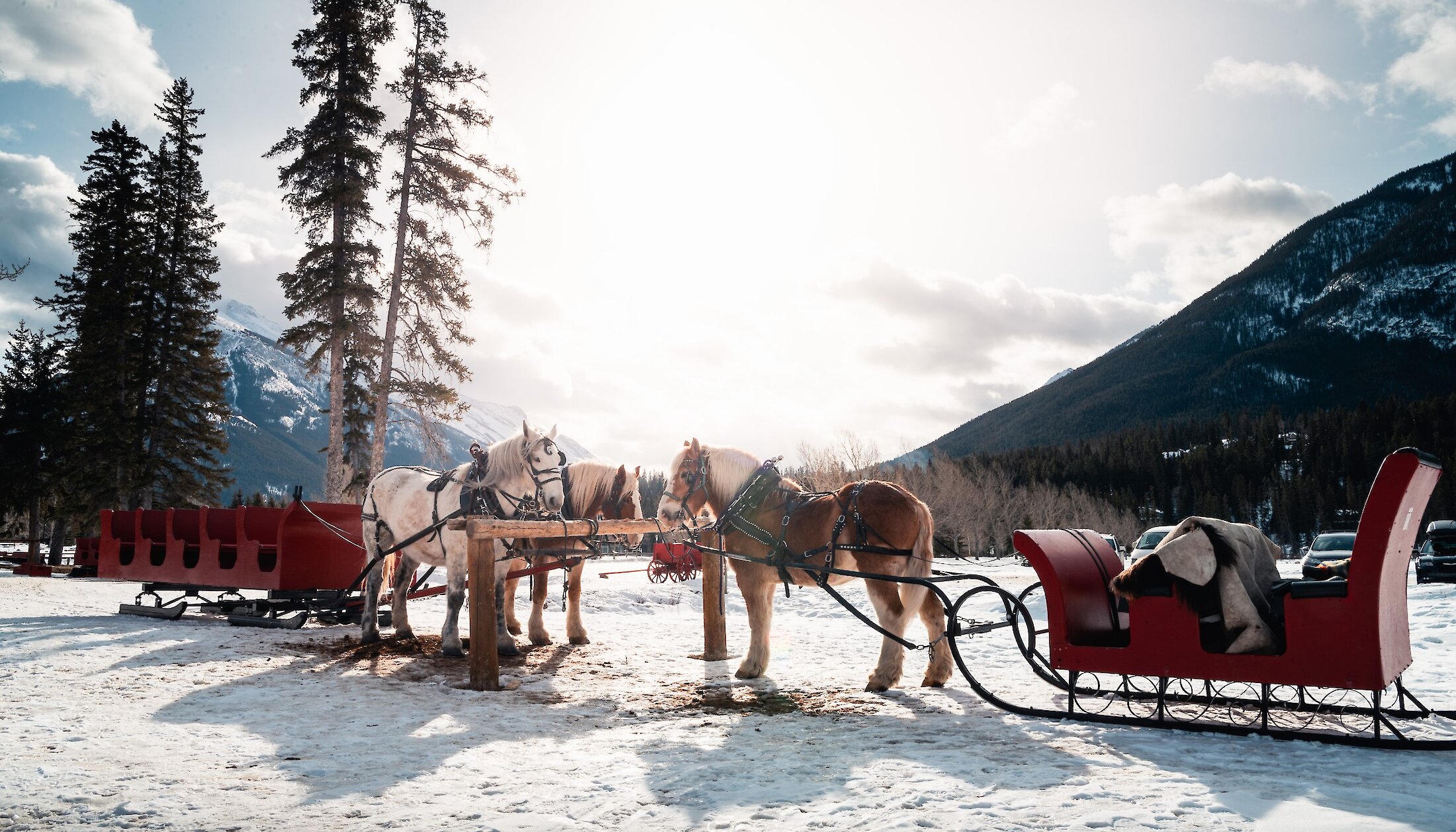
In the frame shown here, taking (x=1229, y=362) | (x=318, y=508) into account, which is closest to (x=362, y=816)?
(x=318, y=508)

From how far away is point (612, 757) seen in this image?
5.00 meters

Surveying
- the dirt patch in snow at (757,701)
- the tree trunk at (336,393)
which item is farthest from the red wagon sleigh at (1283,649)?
the tree trunk at (336,393)

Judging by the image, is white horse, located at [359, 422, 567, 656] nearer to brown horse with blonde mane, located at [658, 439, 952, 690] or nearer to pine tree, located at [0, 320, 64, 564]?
brown horse with blonde mane, located at [658, 439, 952, 690]

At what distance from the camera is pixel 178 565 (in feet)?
41.0

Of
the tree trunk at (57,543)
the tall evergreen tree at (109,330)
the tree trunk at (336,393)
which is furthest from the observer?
the tree trunk at (57,543)

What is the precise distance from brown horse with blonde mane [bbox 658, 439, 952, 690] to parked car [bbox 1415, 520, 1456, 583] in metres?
20.7

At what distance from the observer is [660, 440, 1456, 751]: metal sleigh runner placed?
4.67m

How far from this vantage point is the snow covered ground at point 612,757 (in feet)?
12.4

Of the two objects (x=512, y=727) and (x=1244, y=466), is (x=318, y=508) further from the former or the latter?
(x=1244, y=466)

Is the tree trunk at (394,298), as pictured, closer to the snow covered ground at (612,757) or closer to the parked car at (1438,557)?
the snow covered ground at (612,757)

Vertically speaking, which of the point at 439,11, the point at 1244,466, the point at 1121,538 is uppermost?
the point at 439,11

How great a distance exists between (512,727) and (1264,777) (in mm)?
4835

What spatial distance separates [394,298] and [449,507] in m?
12.7

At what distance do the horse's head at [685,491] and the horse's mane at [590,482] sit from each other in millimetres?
2065
